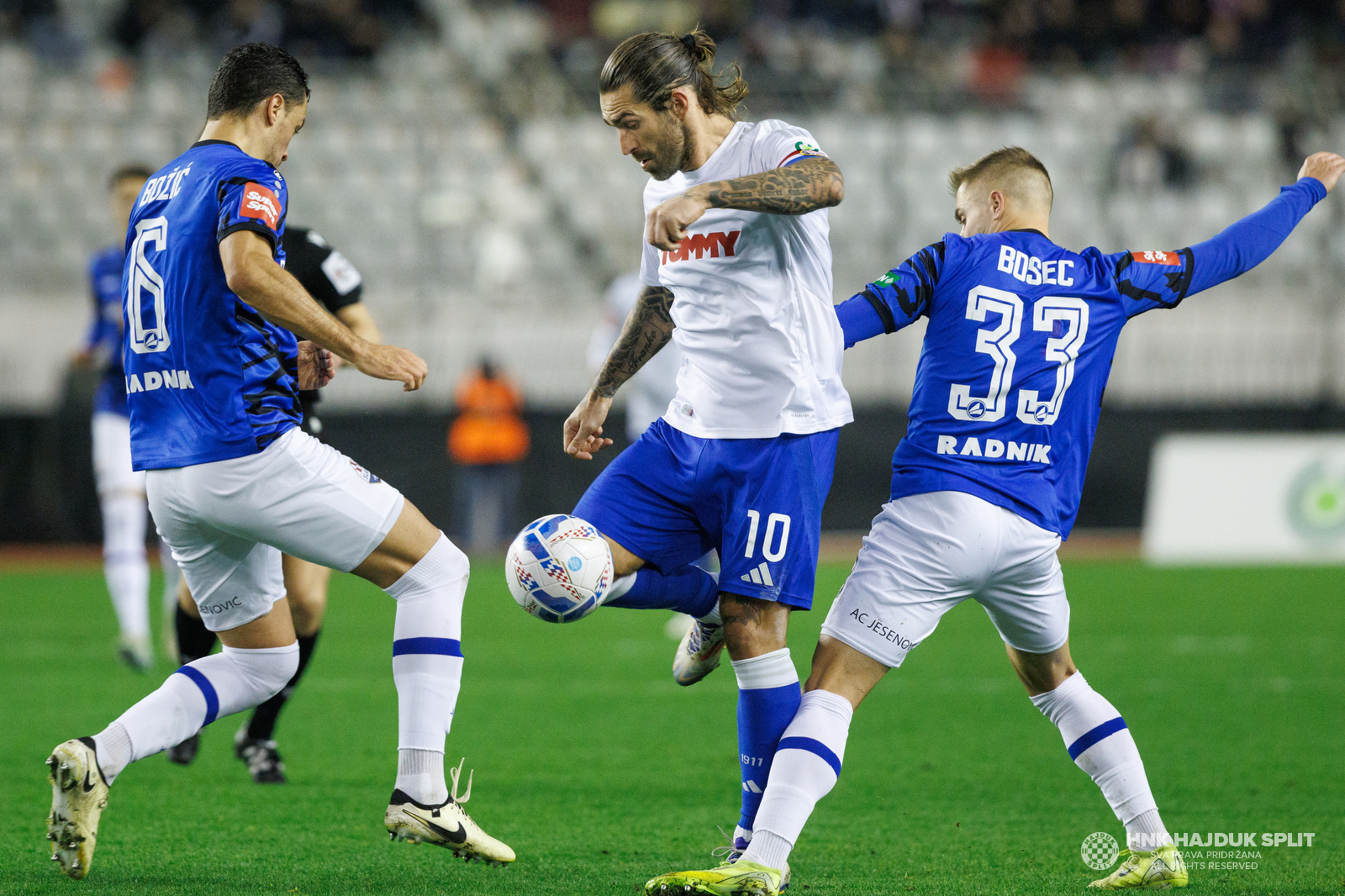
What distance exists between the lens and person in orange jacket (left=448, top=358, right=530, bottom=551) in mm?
15562

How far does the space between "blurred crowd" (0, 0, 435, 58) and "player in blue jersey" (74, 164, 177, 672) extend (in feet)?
39.5

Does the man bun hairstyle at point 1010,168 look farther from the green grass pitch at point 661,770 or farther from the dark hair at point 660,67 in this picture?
the green grass pitch at point 661,770

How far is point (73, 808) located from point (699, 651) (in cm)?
173

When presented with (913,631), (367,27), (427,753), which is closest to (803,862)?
(913,631)

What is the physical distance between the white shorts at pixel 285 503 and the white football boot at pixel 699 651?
96cm

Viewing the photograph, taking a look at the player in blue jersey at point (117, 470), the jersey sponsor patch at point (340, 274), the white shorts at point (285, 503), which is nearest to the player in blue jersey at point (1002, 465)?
the white shorts at point (285, 503)

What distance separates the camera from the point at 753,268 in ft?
12.4

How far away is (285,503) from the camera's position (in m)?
3.59

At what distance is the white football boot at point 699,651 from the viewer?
411 cm

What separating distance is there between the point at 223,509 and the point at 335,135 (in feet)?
50.8

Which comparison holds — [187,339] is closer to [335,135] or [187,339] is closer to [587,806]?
[587,806]

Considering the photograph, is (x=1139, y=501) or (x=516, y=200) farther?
(x=516, y=200)

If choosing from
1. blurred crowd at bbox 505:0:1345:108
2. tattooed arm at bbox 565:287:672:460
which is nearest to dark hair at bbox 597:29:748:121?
tattooed arm at bbox 565:287:672:460

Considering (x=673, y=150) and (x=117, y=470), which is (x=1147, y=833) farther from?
(x=117, y=470)
